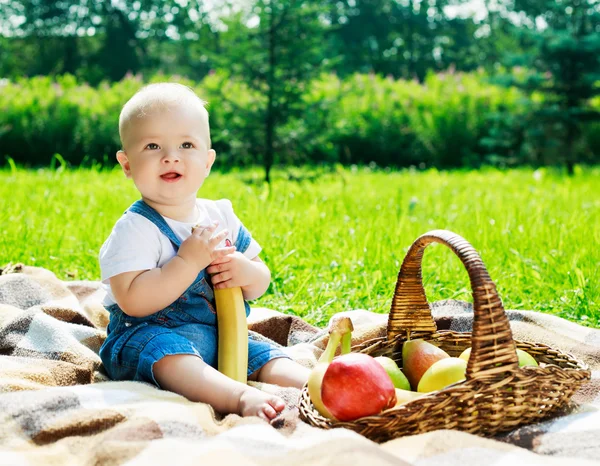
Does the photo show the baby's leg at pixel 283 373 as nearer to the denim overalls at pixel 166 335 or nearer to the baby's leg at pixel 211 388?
the denim overalls at pixel 166 335

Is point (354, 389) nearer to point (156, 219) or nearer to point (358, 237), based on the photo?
point (156, 219)

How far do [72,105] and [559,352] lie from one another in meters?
8.95

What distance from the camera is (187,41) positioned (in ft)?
87.6

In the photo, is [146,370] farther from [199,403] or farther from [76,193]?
[76,193]

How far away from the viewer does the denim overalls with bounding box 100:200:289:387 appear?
2.21 meters

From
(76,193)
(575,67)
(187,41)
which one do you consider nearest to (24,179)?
(76,193)

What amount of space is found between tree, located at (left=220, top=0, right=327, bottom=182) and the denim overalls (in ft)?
13.0

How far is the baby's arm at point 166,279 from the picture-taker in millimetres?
2209

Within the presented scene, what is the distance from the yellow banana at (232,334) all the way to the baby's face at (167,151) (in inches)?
15.0

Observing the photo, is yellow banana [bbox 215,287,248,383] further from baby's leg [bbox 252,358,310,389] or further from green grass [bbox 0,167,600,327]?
green grass [bbox 0,167,600,327]

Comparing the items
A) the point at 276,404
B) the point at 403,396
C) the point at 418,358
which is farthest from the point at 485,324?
the point at 276,404

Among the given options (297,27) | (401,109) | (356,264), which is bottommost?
(356,264)

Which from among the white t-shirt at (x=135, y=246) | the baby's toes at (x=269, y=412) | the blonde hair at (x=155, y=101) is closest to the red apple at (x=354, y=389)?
the baby's toes at (x=269, y=412)

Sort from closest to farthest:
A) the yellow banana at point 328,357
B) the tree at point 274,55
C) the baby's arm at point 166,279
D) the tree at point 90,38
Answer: the yellow banana at point 328,357 < the baby's arm at point 166,279 < the tree at point 274,55 < the tree at point 90,38
